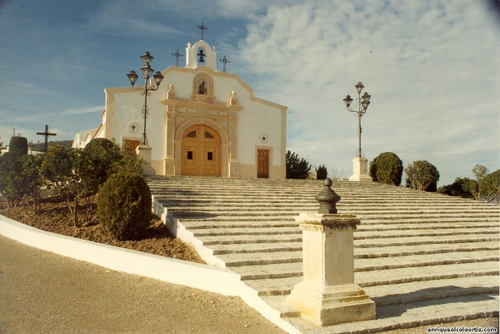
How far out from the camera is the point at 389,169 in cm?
2075

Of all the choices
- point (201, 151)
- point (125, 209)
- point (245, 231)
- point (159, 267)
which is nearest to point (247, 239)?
point (245, 231)

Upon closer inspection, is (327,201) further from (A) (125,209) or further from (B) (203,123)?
(B) (203,123)

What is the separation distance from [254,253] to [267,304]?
2.25 metres

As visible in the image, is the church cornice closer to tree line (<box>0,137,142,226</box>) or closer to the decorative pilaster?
tree line (<box>0,137,142,226</box>)

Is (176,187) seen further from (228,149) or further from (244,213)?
(228,149)

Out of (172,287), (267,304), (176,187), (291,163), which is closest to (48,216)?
(176,187)

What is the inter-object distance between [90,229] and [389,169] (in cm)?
1506

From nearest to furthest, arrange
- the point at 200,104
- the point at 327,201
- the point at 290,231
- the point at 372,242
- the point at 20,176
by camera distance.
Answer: the point at 327,201, the point at 372,242, the point at 290,231, the point at 20,176, the point at 200,104

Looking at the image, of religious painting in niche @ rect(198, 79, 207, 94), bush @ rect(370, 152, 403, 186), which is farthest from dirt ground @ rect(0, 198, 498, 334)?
bush @ rect(370, 152, 403, 186)

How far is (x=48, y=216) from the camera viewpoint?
453 inches

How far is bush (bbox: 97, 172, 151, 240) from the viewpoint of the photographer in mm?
8766

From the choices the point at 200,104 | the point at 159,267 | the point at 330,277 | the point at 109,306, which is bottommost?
the point at 109,306

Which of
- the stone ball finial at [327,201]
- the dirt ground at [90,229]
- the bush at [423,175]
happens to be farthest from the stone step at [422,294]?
the bush at [423,175]

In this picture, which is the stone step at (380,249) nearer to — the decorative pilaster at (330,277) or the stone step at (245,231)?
the stone step at (245,231)
